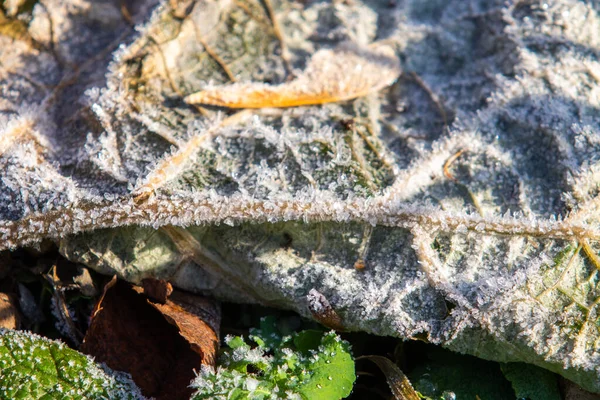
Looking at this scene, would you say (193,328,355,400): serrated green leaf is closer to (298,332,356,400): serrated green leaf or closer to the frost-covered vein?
(298,332,356,400): serrated green leaf

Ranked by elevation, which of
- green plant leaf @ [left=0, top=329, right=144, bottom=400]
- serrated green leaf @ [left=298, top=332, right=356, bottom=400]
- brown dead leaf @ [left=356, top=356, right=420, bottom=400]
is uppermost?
green plant leaf @ [left=0, top=329, right=144, bottom=400]

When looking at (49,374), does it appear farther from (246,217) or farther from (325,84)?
(325,84)

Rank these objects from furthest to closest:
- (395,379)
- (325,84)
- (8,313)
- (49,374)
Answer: (325,84) < (8,313) < (395,379) < (49,374)

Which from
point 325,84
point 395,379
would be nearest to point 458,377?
point 395,379

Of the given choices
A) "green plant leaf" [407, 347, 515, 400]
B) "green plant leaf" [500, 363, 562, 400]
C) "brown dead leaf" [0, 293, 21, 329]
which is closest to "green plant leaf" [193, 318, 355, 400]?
"green plant leaf" [407, 347, 515, 400]

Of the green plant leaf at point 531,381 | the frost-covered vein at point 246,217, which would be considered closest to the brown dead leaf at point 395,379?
the green plant leaf at point 531,381

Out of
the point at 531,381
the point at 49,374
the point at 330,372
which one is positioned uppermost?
the point at 49,374

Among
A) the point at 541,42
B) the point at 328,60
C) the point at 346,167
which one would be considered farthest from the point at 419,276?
the point at 541,42
